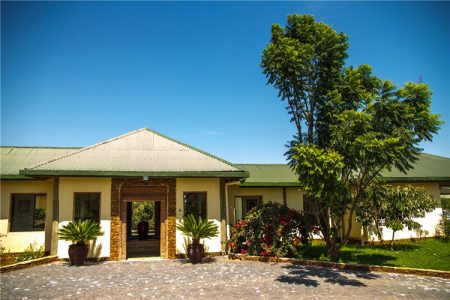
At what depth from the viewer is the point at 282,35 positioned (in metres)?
12.3

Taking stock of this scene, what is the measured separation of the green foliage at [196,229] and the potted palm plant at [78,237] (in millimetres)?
3389

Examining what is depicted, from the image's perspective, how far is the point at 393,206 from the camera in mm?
14070

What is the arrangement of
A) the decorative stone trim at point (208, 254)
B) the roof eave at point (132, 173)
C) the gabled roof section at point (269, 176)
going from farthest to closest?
the gabled roof section at point (269, 176) < the decorative stone trim at point (208, 254) < the roof eave at point (132, 173)

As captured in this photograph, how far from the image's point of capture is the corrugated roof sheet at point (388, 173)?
17.0 m

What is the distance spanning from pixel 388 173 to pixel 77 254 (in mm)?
16765

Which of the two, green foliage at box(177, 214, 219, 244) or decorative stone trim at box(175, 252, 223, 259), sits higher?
green foliage at box(177, 214, 219, 244)

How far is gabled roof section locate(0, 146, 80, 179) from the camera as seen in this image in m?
13.9

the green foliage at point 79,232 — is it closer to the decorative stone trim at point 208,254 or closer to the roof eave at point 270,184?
the decorative stone trim at point 208,254

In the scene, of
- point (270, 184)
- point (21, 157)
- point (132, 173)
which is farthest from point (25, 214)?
point (270, 184)

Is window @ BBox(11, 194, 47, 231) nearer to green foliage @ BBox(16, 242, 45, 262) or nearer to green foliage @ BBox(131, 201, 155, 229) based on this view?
green foliage @ BBox(16, 242, 45, 262)

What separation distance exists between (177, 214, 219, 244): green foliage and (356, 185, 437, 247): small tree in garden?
7.09 m

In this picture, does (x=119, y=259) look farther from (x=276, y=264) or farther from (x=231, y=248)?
(x=276, y=264)

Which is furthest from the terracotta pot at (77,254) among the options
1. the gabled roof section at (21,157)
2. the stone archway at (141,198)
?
the gabled roof section at (21,157)

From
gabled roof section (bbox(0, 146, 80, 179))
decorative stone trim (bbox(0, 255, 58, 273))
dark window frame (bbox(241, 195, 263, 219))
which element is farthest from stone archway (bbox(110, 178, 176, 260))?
dark window frame (bbox(241, 195, 263, 219))
